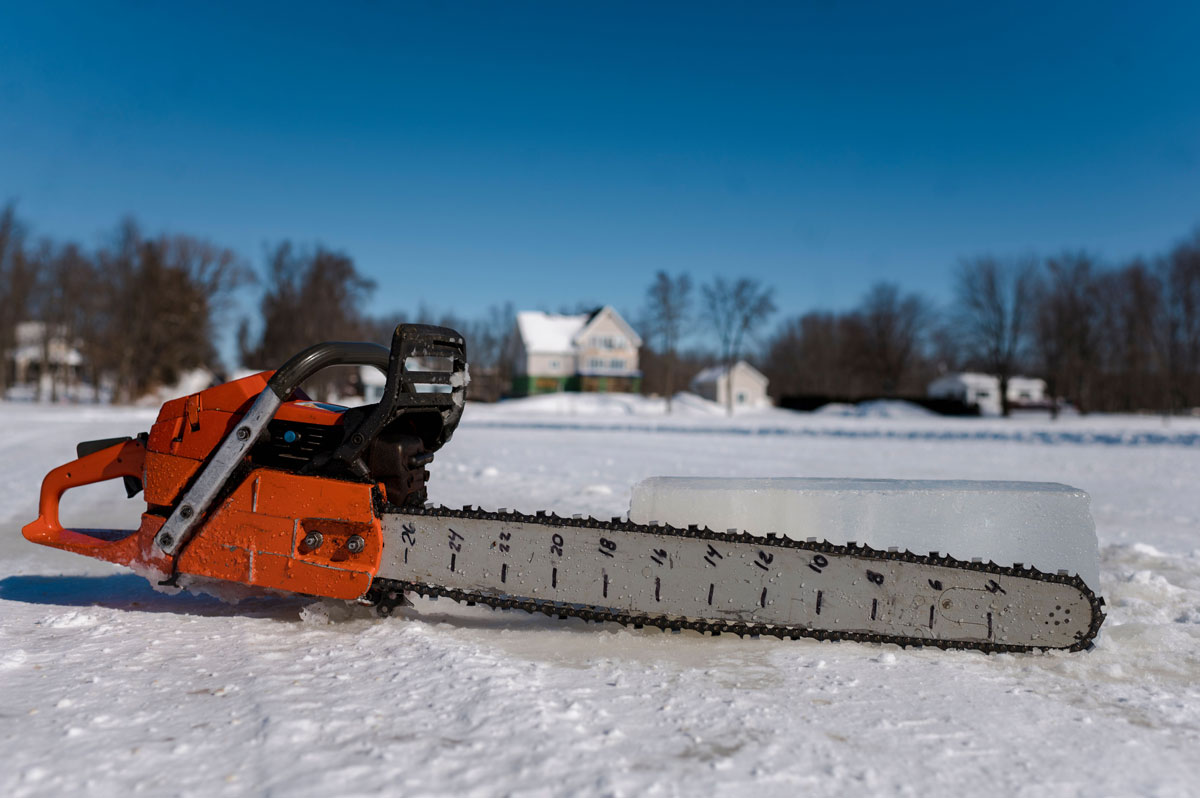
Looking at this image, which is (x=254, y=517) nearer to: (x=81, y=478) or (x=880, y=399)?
(x=81, y=478)

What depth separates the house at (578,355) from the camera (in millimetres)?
64000

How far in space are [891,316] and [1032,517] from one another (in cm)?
7433

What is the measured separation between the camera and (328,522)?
2975mm

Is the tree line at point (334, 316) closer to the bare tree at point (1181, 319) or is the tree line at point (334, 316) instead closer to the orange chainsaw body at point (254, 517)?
the bare tree at point (1181, 319)

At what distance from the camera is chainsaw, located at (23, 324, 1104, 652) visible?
9.30ft

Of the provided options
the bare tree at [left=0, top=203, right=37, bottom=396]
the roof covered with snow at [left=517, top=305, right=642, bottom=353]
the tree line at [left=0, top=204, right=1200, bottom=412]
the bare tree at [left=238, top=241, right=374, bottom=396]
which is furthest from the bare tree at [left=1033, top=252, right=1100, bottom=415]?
the bare tree at [left=0, top=203, right=37, bottom=396]

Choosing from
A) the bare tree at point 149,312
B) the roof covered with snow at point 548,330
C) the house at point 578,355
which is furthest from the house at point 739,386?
the bare tree at point 149,312

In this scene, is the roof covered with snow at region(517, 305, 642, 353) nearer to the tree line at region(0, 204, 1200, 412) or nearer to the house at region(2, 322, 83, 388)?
the tree line at region(0, 204, 1200, 412)

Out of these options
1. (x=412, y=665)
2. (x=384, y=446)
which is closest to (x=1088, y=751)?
(x=412, y=665)

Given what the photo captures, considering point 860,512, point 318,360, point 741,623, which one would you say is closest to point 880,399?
point 860,512

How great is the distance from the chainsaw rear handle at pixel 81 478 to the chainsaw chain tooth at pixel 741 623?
129 cm

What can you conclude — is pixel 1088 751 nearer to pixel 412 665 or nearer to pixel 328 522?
pixel 412 665

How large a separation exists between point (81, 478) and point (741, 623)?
3.02m

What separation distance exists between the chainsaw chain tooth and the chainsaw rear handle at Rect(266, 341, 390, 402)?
643 millimetres
